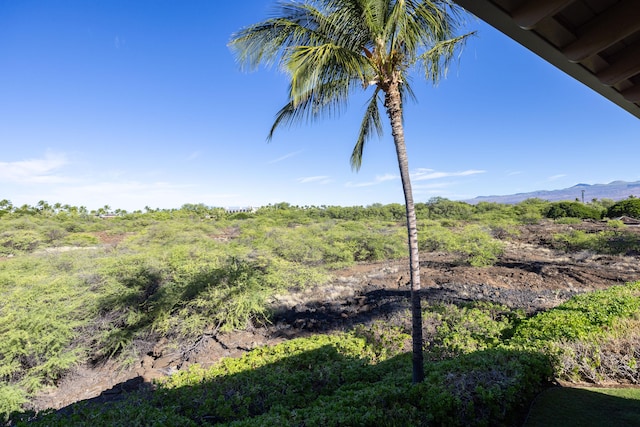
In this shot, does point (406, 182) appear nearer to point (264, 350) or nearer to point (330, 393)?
point (330, 393)

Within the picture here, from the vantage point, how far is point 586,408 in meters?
3.30

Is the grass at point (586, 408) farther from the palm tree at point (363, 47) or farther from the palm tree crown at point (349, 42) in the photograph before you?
the palm tree crown at point (349, 42)

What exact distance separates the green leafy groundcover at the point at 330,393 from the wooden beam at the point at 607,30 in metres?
3.21

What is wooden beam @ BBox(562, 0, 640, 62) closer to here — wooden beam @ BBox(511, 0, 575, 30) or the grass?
wooden beam @ BBox(511, 0, 575, 30)

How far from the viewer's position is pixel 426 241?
18.9m

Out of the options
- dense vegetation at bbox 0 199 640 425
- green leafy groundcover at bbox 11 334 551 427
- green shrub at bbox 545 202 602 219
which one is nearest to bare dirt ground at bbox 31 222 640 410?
dense vegetation at bbox 0 199 640 425

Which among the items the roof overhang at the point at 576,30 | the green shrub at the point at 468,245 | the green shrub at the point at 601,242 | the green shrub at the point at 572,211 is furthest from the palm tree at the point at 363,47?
the green shrub at the point at 572,211

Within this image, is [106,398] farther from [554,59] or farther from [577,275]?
[577,275]

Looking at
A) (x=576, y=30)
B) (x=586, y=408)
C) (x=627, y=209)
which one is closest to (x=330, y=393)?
(x=586, y=408)

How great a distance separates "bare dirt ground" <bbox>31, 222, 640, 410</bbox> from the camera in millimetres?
6418

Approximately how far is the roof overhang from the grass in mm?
3275

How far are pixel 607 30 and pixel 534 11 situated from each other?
49 cm

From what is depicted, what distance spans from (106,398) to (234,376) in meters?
2.46

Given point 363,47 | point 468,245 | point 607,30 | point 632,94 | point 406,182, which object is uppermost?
point 363,47
